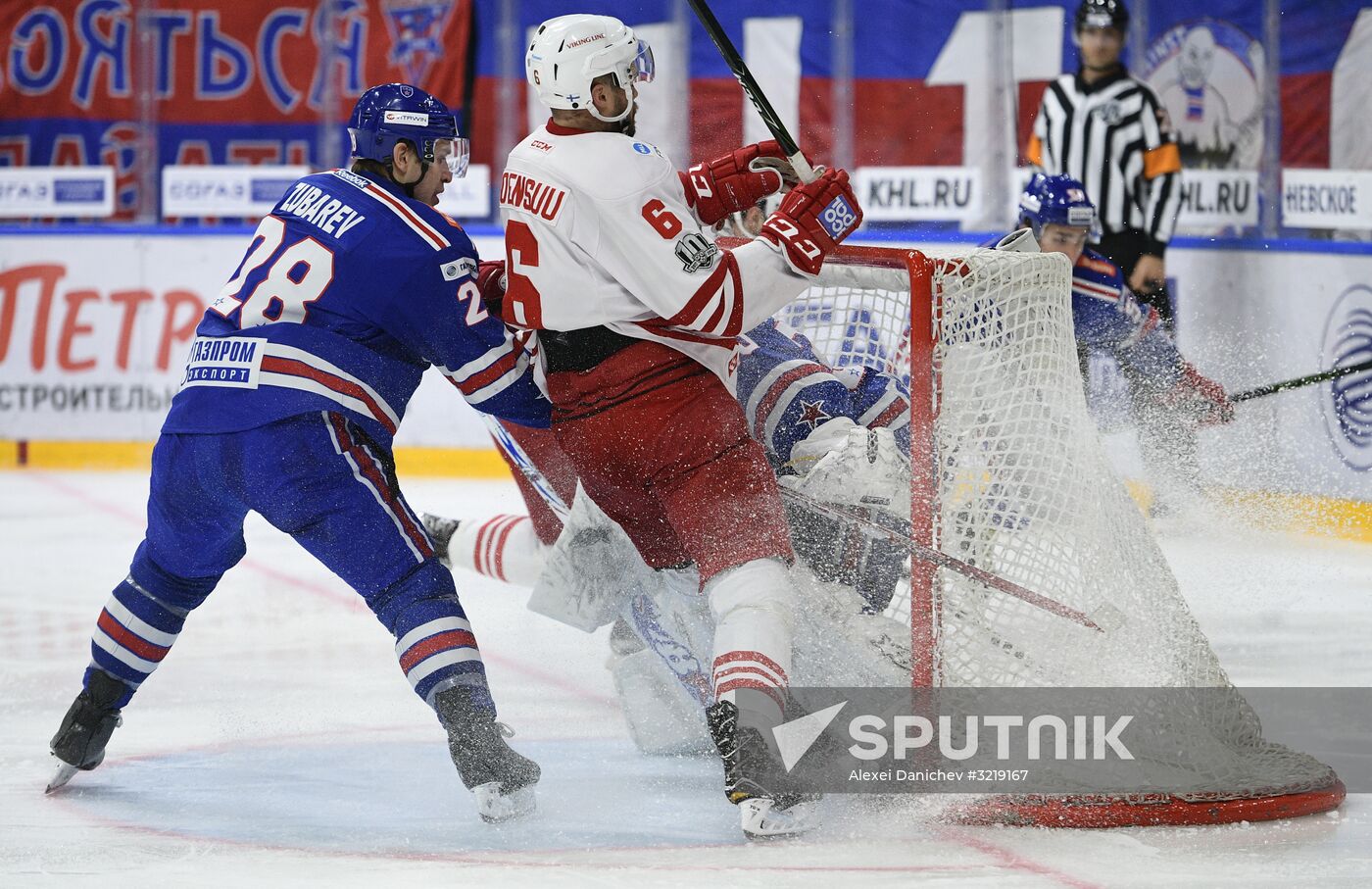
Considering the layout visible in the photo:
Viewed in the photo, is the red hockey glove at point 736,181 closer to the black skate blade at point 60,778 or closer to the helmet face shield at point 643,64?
the helmet face shield at point 643,64

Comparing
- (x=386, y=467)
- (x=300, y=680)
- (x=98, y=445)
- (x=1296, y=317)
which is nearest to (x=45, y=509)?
(x=98, y=445)

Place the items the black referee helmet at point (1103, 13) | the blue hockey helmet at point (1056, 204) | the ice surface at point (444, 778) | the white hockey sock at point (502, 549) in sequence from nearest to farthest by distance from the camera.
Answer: the ice surface at point (444, 778)
the white hockey sock at point (502, 549)
the blue hockey helmet at point (1056, 204)
the black referee helmet at point (1103, 13)

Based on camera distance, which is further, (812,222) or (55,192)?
(55,192)

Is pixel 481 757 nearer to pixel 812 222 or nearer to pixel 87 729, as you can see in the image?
pixel 87 729

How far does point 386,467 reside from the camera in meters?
2.81

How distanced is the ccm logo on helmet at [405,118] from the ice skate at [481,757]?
869mm

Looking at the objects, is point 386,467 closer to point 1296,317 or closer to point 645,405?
point 645,405

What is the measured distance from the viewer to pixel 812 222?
2.68 m

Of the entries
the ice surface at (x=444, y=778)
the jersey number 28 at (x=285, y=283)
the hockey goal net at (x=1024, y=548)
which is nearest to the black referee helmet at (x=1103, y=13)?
the ice surface at (x=444, y=778)

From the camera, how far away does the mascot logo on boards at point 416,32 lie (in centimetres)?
754

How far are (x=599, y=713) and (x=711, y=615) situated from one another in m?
0.67

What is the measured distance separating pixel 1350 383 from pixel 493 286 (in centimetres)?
322

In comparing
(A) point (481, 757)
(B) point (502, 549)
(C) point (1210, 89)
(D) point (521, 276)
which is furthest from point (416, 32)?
(A) point (481, 757)

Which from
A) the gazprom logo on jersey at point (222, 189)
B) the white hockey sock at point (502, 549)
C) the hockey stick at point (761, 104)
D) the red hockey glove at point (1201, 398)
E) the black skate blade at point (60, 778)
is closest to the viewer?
the hockey stick at point (761, 104)
